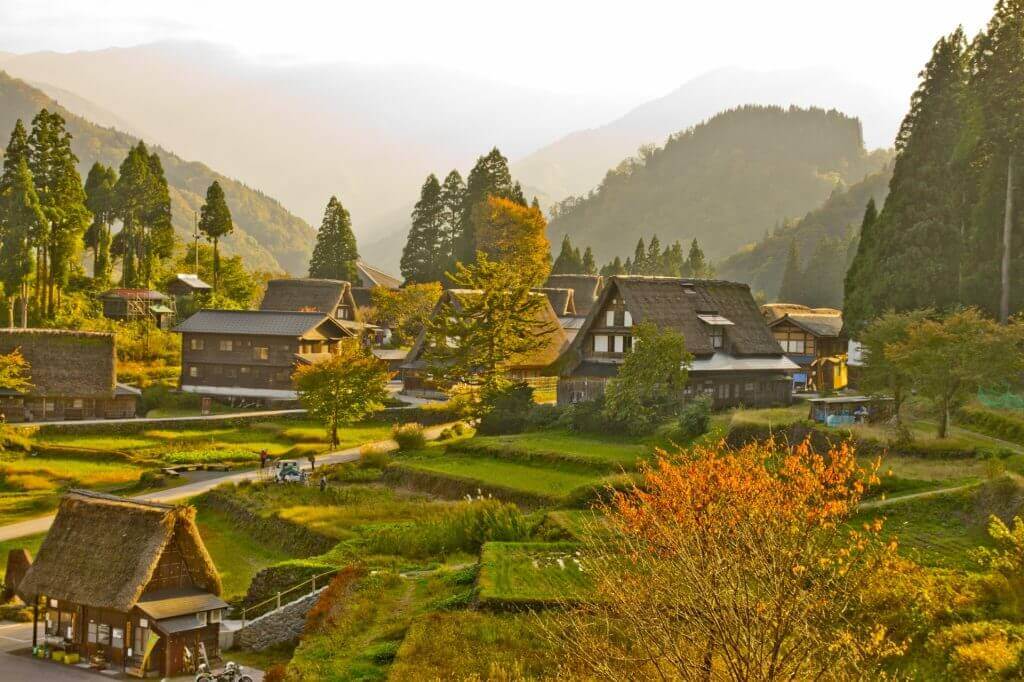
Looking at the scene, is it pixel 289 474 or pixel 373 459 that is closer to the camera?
pixel 289 474

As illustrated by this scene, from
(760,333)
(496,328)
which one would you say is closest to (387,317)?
(496,328)

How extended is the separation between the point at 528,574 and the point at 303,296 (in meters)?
63.5

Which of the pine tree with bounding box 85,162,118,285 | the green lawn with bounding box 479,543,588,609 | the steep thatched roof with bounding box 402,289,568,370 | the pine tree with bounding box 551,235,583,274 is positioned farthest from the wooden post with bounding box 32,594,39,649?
the pine tree with bounding box 551,235,583,274

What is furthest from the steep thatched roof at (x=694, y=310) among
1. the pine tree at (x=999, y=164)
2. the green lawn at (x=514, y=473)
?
the green lawn at (x=514, y=473)

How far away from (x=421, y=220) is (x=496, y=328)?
1771 inches

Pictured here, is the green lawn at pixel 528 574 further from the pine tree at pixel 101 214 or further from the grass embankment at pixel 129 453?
the pine tree at pixel 101 214

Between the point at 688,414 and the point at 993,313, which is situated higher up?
the point at 993,313

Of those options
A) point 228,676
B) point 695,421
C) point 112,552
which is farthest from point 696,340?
point 228,676

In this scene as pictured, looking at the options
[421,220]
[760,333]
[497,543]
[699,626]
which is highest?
[421,220]

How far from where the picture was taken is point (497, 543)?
25.3 metres

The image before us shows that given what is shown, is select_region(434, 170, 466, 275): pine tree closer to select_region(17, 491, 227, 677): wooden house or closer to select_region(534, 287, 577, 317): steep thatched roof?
select_region(534, 287, 577, 317): steep thatched roof

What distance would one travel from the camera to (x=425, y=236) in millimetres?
97125

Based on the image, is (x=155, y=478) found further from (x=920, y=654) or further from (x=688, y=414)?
(x=920, y=654)

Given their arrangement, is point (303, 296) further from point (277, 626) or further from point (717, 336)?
point (277, 626)
